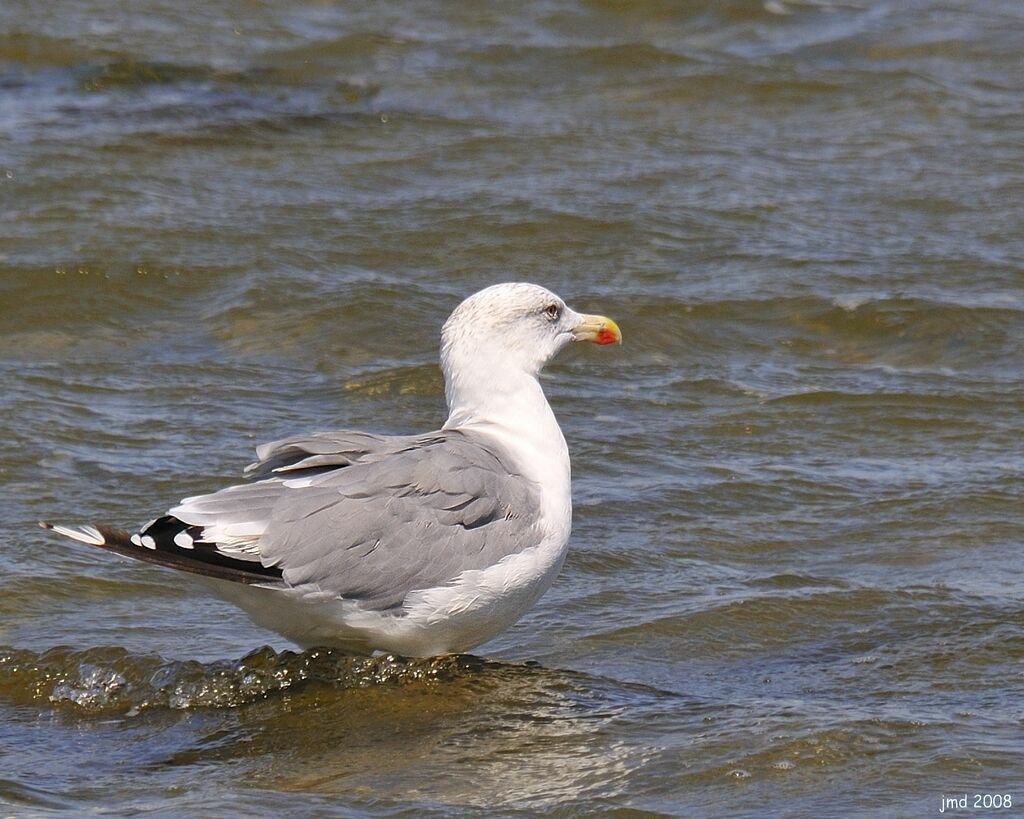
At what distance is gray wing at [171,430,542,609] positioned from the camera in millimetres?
4836

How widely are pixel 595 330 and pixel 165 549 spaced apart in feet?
7.02

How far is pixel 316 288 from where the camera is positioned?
9.30 meters

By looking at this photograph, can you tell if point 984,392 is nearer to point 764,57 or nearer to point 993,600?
point 993,600

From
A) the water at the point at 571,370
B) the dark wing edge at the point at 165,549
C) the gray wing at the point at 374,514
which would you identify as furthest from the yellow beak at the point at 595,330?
the dark wing edge at the point at 165,549

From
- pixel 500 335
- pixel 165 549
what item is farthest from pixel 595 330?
pixel 165 549

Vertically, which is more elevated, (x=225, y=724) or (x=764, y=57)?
(x=764, y=57)

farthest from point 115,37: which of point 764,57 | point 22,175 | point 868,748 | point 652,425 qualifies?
point 868,748

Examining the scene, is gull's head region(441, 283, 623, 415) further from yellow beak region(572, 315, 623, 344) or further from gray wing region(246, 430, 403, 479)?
gray wing region(246, 430, 403, 479)

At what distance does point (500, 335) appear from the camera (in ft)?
19.1

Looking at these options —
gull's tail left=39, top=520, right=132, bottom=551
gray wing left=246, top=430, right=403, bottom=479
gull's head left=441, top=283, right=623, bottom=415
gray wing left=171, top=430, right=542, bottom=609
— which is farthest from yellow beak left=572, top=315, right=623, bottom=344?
gull's tail left=39, top=520, right=132, bottom=551

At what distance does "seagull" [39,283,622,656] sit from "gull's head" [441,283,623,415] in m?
0.32

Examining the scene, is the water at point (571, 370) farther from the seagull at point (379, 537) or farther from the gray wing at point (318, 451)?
the gray wing at point (318, 451)

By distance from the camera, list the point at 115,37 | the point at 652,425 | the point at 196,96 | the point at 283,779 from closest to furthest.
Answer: the point at 283,779 → the point at 652,425 → the point at 196,96 → the point at 115,37

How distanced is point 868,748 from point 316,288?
17.3 ft
